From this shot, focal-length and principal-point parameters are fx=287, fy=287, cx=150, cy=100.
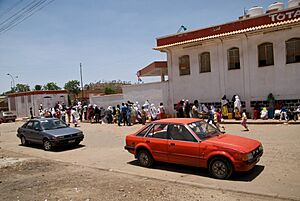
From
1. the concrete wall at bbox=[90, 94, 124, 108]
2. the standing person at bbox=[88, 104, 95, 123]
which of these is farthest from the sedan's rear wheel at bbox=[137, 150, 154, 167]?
the concrete wall at bbox=[90, 94, 124, 108]

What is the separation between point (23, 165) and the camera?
1020 centimetres

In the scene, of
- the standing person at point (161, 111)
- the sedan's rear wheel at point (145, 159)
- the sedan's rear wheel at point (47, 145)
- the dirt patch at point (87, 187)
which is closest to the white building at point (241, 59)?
the standing person at point (161, 111)

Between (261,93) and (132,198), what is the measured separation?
45.8ft

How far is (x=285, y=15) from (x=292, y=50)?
208 cm

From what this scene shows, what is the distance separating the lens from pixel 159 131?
27.8ft

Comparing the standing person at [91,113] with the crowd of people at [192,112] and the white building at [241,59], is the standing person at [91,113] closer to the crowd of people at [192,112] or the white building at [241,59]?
the crowd of people at [192,112]

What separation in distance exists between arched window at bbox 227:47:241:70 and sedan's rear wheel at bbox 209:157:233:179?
1293cm

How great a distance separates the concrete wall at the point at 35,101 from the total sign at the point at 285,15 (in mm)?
30239

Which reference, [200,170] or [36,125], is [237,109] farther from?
[36,125]

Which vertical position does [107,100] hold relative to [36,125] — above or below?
above

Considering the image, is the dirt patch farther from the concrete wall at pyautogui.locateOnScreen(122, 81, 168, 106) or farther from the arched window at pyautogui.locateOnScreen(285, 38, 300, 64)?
the concrete wall at pyautogui.locateOnScreen(122, 81, 168, 106)

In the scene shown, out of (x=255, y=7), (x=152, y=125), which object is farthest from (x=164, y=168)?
(x=255, y=7)

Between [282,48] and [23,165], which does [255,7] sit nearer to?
[282,48]

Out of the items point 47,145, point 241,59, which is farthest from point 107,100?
point 47,145
